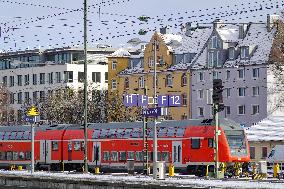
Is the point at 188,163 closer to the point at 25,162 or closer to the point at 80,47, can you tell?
the point at 25,162

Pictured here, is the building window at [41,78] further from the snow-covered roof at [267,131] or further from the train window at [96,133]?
the train window at [96,133]

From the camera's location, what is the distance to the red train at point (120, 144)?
64438 millimetres

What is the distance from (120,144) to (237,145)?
31.8ft

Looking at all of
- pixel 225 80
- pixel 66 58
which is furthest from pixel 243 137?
pixel 66 58

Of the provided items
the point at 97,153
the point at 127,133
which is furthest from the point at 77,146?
the point at 127,133

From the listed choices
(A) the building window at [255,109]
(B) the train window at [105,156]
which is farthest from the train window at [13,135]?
(A) the building window at [255,109]

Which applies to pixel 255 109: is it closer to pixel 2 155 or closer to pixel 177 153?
pixel 2 155

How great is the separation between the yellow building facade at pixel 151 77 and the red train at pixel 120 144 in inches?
1818

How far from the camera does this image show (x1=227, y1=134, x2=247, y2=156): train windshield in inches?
2542

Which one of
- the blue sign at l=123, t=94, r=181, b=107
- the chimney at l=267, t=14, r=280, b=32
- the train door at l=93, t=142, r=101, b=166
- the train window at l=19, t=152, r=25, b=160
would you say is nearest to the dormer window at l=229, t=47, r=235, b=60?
the chimney at l=267, t=14, r=280, b=32

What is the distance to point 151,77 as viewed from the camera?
441 ft

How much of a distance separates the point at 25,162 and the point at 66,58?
80.1m

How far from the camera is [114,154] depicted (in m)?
71.0

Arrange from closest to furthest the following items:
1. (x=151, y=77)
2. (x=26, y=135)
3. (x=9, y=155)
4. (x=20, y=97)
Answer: (x=26, y=135), (x=9, y=155), (x=151, y=77), (x=20, y=97)
